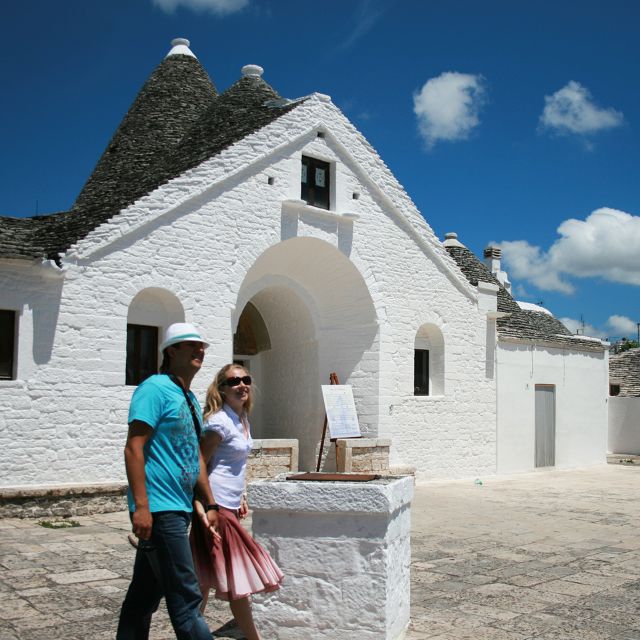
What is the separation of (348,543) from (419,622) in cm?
118

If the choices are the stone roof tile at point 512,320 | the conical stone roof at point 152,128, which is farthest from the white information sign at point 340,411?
the conical stone roof at point 152,128

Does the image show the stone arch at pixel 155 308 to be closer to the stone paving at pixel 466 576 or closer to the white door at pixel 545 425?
the stone paving at pixel 466 576

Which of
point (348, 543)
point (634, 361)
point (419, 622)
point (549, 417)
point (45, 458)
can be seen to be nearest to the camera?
point (348, 543)

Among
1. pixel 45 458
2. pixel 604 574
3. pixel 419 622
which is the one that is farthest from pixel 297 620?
pixel 45 458

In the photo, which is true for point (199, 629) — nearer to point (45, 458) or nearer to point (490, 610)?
point (490, 610)

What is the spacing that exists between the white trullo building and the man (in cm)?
719

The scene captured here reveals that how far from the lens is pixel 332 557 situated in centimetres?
496

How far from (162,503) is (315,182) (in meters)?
11.1

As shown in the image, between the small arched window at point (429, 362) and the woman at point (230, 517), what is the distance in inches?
459

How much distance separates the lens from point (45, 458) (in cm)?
1066

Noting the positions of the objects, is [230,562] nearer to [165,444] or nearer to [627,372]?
[165,444]

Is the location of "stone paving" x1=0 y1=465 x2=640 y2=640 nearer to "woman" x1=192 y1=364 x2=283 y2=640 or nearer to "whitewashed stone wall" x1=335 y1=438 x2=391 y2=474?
"woman" x1=192 y1=364 x2=283 y2=640

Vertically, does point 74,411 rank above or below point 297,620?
above

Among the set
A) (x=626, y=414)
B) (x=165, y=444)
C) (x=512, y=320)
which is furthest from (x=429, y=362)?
(x=165, y=444)
